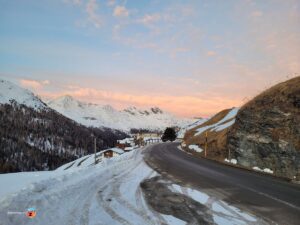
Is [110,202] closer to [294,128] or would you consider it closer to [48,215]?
[48,215]

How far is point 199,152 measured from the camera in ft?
115

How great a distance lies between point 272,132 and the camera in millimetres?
17766

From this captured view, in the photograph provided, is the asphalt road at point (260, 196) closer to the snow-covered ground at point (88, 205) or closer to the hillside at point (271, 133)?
the snow-covered ground at point (88, 205)

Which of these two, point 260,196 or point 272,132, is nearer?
point 260,196

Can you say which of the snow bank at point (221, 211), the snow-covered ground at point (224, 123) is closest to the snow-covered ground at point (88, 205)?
the snow bank at point (221, 211)

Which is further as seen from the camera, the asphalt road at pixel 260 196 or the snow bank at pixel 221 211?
the asphalt road at pixel 260 196

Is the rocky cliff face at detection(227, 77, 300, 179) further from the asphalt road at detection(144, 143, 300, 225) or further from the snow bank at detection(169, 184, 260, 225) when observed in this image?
the snow bank at detection(169, 184, 260, 225)

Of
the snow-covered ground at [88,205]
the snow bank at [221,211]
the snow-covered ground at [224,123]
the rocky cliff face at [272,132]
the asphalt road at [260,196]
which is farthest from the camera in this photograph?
the snow-covered ground at [224,123]

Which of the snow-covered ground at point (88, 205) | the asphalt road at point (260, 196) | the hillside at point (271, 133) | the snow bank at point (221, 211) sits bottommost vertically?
the asphalt road at point (260, 196)

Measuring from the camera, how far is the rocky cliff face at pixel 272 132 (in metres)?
15.9

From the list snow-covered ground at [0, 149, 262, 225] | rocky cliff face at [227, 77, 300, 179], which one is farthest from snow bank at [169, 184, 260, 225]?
rocky cliff face at [227, 77, 300, 179]

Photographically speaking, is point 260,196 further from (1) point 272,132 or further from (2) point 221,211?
(1) point 272,132

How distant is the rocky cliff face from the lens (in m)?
15.9

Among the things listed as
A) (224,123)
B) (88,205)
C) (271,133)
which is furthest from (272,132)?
(224,123)
